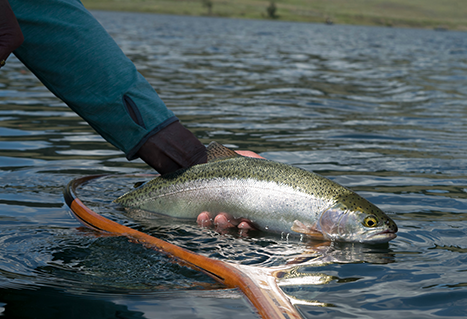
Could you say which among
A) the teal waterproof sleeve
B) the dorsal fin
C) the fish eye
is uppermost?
→ the teal waterproof sleeve

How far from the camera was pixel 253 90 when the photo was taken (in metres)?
13.1

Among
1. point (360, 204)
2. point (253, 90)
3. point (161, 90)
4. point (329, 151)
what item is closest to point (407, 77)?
point (253, 90)

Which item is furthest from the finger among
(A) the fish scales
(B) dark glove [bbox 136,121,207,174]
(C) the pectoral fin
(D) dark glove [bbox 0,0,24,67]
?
(D) dark glove [bbox 0,0,24,67]

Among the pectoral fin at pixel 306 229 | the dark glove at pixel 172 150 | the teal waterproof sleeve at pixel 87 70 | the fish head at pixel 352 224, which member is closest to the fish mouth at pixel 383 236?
the fish head at pixel 352 224

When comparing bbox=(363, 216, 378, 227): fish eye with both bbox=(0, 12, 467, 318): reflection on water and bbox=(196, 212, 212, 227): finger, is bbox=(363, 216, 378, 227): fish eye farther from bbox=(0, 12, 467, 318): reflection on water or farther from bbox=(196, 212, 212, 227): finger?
bbox=(196, 212, 212, 227): finger

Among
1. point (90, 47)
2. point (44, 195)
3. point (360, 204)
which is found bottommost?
point (44, 195)

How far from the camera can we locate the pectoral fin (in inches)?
149

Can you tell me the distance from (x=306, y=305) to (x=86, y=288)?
1.18 meters

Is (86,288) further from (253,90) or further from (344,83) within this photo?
(344,83)

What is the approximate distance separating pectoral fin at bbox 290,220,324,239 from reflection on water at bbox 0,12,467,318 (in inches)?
3.6

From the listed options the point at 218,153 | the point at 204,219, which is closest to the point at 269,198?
the point at 204,219

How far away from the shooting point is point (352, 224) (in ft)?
12.2

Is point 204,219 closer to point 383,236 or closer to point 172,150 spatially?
point 172,150

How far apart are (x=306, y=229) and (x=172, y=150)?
3.97 ft
